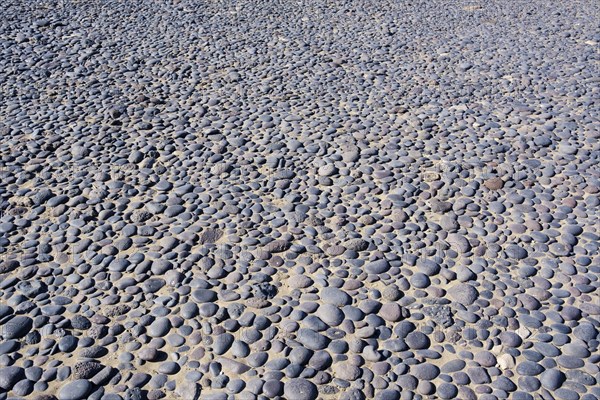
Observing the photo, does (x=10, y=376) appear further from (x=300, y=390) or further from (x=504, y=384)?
(x=504, y=384)

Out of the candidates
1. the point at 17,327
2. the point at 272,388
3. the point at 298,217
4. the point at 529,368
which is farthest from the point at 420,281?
the point at 17,327

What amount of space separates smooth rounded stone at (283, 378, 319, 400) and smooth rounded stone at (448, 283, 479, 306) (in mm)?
776

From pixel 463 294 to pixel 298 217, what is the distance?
0.93 meters

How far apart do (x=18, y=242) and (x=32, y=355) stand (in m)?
0.85

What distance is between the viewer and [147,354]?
2502mm

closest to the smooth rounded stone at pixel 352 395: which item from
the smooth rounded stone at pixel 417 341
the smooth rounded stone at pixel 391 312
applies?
the smooth rounded stone at pixel 417 341

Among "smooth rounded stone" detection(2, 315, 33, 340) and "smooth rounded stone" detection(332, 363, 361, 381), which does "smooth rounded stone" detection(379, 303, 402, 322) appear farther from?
"smooth rounded stone" detection(2, 315, 33, 340)

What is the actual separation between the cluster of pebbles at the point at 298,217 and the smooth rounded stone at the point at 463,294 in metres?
0.01

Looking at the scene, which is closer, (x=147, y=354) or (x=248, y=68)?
(x=147, y=354)

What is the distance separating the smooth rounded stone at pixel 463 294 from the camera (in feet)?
9.20

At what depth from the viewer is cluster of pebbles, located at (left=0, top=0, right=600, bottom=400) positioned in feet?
8.14

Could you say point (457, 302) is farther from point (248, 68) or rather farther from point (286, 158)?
point (248, 68)

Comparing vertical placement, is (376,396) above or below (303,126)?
below

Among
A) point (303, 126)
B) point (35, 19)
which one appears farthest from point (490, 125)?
point (35, 19)
